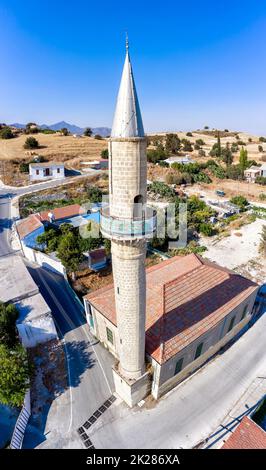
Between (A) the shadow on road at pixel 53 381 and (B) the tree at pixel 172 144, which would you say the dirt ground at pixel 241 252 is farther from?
(B) the tree at pixel 172 144

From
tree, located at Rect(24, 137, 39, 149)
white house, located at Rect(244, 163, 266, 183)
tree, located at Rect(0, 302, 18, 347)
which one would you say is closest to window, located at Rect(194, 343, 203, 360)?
tree, located at Rect(0, 302, 18, 347)

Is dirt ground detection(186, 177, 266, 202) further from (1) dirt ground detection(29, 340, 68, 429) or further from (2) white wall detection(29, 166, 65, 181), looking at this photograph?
(1) dirt ground detection(29, 340, 68, 429)

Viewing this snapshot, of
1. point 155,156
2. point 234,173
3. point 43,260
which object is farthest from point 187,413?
point 155,156

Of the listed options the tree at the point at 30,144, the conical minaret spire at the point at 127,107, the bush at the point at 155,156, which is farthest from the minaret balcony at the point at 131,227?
the tree at the point at 30,144

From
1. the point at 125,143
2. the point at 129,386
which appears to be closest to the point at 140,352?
the point at 129,386

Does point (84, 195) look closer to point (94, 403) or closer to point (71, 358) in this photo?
point (71, 358)
